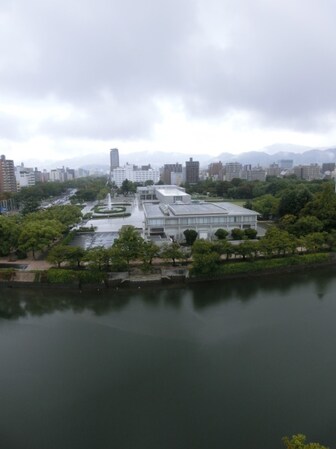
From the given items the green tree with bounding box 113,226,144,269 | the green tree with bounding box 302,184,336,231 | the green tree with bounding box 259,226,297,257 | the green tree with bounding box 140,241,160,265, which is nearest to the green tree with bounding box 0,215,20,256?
the green tree with bounding box 113,226,144,269

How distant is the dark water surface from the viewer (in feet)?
13.2

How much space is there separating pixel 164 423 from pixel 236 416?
941mm

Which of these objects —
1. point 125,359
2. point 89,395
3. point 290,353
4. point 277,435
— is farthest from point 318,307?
point 89,395

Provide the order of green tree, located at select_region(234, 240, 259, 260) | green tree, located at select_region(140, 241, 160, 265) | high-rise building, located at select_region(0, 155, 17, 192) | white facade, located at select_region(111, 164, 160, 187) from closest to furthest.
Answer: green tree, located at select_region(140, 241, 160, 265) < green tree, located at select_region(234, 240, 259, 260) < high-rise building, located at select_region(0, 155, 17, 192) < white facade, located at select_region(111, 164, 160, 187)

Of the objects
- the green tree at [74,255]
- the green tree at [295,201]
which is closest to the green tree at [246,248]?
the green tree at [74,255]

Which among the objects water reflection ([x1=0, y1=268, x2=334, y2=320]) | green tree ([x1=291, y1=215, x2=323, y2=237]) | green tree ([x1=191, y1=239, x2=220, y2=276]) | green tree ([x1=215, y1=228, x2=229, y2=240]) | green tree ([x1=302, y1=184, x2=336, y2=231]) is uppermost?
green tree ([x1=302, y1=184, x2=336, y2=231])

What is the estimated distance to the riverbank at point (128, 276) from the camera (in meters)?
8.55

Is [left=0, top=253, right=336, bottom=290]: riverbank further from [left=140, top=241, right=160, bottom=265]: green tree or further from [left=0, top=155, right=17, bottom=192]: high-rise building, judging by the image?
[left=0, top=155, right=17, bottom=192]: high-rise building

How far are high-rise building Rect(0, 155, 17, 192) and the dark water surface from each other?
2325 cm

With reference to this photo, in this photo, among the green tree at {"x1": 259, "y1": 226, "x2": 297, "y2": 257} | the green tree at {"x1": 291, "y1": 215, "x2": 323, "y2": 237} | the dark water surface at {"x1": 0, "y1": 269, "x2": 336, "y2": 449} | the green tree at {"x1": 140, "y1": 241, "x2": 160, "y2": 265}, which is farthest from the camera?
the green tree at {"x1": 291, "y1": 215, "x2": 323, "y2": 237}

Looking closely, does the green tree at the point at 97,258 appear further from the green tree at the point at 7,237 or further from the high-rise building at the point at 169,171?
the high-rise building at the point at 169,171

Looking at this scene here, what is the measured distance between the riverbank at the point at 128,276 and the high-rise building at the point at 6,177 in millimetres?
21432

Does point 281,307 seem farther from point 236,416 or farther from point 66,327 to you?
point 66,327

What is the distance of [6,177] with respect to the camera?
29.2m
